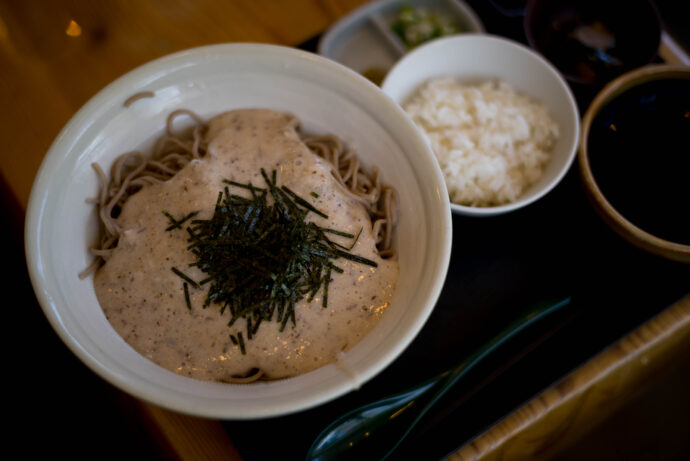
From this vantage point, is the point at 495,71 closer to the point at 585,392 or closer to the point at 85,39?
the point at 585,392

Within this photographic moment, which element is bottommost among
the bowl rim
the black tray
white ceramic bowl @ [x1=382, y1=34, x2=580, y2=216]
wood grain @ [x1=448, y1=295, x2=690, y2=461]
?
wood grain @ [x1=448, y1=295, x2=690, y2=461]

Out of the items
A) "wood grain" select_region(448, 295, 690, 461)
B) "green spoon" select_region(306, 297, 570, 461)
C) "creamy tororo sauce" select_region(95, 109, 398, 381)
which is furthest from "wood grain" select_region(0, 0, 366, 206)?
"wood grain" select_region(448, 295, 690, 461)

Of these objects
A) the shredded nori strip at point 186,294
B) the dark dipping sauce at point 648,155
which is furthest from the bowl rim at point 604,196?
the shredded nori strip at point 186,294

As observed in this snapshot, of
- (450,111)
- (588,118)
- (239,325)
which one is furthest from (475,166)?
(239,325)

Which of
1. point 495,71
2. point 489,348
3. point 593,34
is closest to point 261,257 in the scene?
point 489,348

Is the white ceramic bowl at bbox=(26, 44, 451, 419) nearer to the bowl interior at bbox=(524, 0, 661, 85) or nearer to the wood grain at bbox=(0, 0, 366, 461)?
the wood grain at bbox=(0, 0, 366, 461)

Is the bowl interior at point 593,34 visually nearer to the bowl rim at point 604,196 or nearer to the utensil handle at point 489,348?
the bowl rim at point 604,196
